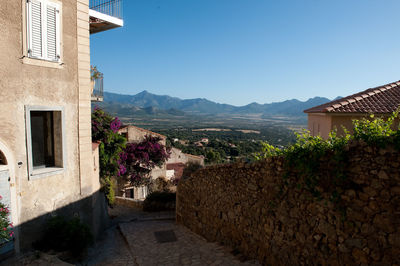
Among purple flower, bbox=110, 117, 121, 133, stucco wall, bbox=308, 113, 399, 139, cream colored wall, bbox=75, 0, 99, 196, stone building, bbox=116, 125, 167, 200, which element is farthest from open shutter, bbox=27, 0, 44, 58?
stone building, bbox=116, 125, 167, 200

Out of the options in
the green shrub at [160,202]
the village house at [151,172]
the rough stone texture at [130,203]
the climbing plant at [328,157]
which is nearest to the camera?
the climbing plant at [328,157]

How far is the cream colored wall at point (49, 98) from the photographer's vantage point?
609 cm

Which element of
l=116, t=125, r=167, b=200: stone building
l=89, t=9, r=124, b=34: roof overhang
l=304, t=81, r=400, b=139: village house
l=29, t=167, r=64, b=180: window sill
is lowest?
l=116, t=125, r=167, b=200: stone building

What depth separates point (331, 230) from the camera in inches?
185

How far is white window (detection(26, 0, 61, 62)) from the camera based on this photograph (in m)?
6.47

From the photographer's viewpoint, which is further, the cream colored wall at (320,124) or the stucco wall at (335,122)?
the cream colored wall at (320,124)

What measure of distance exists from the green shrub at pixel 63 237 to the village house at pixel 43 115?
0.20 m

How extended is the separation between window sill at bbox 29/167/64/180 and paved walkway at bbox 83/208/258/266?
2394 millimetres

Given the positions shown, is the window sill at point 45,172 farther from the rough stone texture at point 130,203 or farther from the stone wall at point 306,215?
the rough stone texture at point 130,203

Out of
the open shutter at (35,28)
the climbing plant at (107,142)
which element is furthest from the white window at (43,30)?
the climbing plant at (107,142)

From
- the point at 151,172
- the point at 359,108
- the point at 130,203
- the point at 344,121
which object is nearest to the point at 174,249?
the point at 344,121

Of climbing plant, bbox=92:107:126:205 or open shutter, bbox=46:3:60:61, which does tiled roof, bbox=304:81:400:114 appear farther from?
open shutter, bbox=46:3:60:61

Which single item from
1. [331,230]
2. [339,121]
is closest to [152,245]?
[331,230]

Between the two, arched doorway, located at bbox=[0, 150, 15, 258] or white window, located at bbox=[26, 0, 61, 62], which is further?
white window, located at bbox=[26, 0, 61, 62]
